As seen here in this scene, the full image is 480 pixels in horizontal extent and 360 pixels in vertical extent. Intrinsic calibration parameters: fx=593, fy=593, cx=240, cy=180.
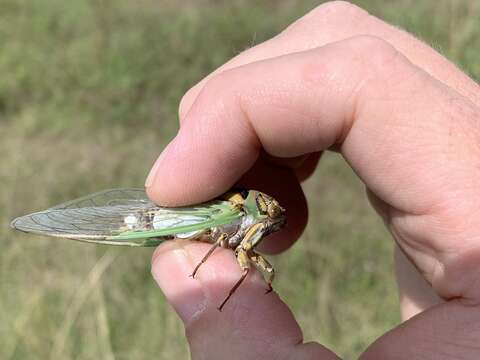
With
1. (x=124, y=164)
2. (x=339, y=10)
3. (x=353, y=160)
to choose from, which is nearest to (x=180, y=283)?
(x=353, y=160)

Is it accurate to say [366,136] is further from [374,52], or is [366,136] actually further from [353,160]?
[374,52]

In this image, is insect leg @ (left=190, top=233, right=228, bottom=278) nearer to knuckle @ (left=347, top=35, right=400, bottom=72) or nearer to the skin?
the skin

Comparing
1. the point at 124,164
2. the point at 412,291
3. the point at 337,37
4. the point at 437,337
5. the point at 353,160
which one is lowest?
the point at 124,164

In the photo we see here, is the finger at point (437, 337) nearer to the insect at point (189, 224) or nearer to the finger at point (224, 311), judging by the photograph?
the finger at point (224, 311)

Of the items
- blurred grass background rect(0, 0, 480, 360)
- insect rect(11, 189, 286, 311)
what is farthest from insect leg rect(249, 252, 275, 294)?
blurred grass background rect(0, 0, 480, 360)

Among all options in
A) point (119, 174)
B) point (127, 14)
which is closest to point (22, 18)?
point (127, 14)

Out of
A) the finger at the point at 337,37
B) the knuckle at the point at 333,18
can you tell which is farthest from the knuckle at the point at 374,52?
the knuckle at the point at 333,18
